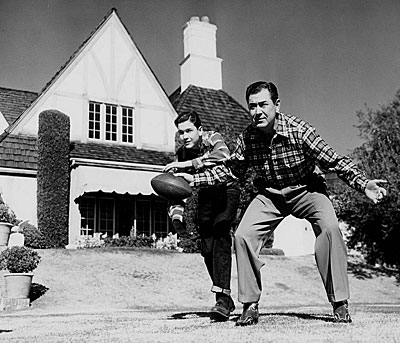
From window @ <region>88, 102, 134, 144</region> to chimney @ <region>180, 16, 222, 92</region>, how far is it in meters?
5.35

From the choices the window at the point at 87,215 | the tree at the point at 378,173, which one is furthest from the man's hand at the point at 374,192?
the window at the point at 87,215

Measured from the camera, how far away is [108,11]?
25.5 m

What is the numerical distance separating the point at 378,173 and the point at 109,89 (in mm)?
11516

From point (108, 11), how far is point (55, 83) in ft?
13.1

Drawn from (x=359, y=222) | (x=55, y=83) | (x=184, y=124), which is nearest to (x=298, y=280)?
(x=359, y=222)

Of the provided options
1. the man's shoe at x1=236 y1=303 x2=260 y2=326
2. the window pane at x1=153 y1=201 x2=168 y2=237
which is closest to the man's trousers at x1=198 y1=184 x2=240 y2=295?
the man's shoe at x1=236 y1=303 x2=260 y2=326

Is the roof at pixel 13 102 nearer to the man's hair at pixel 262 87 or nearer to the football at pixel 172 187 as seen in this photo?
the football at pixel 172 187

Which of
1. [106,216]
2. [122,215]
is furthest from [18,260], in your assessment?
[122,215]

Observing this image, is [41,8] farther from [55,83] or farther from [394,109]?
[394,109]

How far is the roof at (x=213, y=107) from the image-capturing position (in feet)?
89.9

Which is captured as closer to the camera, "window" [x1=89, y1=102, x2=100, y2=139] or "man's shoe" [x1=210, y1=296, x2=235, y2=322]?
"man's shoe" [x1=210, y1=296, x2=235, y2=322]

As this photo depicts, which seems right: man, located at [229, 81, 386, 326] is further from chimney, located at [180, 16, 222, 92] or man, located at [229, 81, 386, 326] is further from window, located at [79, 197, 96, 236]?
chimney, located at [180, 16, 222, 92]

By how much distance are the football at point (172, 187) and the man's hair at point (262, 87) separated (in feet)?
3.86

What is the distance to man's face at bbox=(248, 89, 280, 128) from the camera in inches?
219
